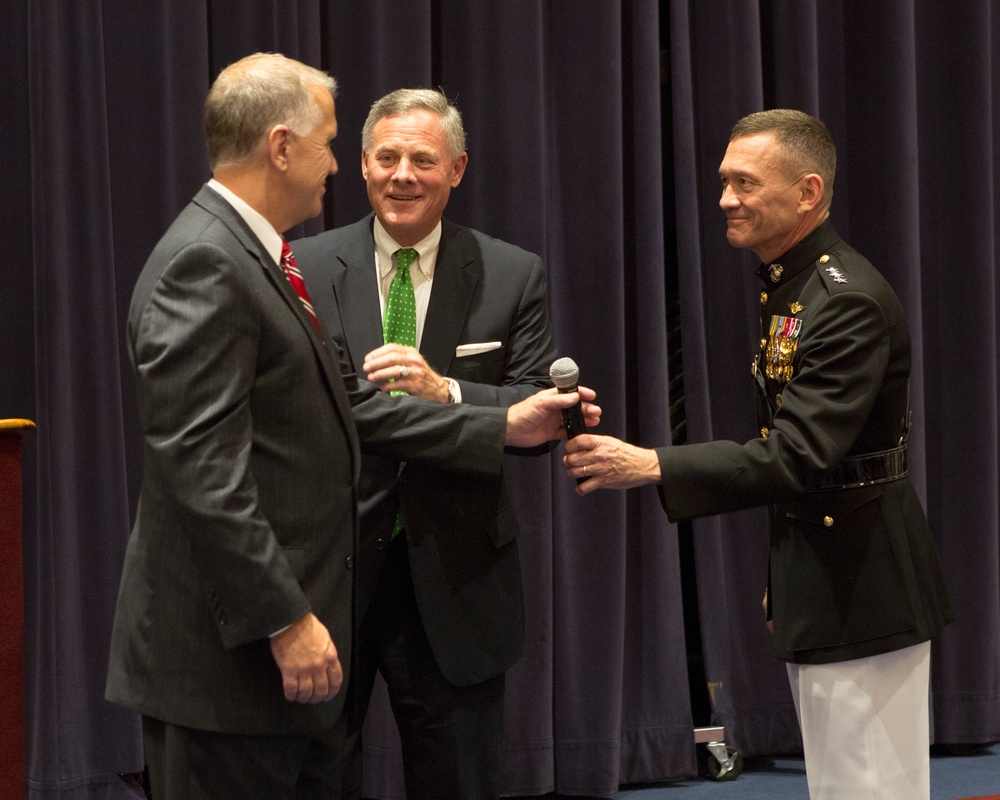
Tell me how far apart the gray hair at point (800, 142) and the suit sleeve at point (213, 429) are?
1219 millimetres

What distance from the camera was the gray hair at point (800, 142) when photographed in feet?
7.82

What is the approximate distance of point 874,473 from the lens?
2264 mm

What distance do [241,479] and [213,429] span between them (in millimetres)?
76

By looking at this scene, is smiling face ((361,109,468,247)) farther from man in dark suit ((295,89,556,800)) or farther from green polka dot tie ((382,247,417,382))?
green polka dot tie ((382,247,417,382))

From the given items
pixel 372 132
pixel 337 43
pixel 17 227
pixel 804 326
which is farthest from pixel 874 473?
pixel 17 227

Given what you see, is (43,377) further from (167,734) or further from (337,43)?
(167,734)

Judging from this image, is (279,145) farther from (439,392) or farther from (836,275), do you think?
(836,275)

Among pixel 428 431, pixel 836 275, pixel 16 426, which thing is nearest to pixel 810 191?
pixel 836 275

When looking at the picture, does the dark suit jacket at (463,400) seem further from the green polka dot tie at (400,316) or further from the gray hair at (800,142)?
the gray hair at (800,142)

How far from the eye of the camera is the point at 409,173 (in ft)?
7.84

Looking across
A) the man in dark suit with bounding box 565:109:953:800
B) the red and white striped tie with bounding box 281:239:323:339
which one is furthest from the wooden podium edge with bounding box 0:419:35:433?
the man in dark suit with bounding box 565:109:953:800

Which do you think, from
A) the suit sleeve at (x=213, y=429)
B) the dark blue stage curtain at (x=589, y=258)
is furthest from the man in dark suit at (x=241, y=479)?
the dark blue stage curtain at (x=589, y=258)

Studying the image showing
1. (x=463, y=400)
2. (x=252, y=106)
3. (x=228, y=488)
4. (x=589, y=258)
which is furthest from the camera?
(x=589, y=258)

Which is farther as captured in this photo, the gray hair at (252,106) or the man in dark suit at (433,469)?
the man in dark suit at (433,469)
